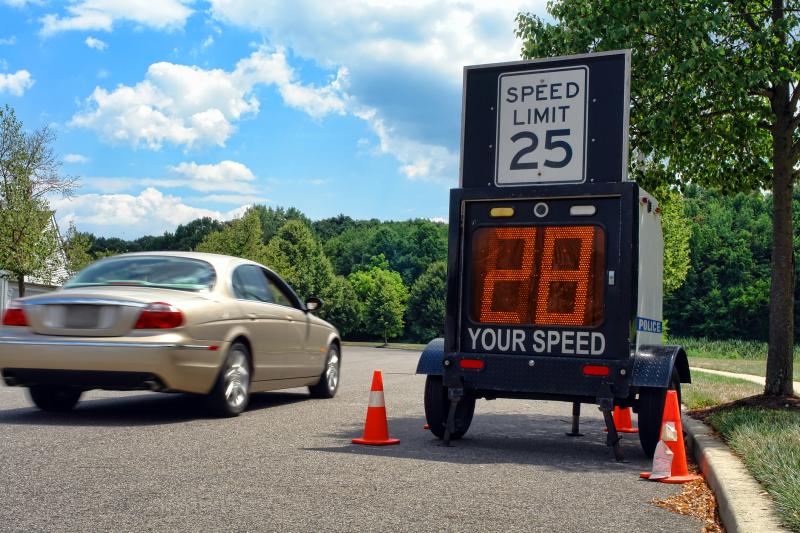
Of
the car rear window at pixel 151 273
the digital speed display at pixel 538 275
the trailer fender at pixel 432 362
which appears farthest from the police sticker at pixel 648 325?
the car rear window at pixel 151 273

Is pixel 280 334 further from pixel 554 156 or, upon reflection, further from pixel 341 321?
pixel 341 321

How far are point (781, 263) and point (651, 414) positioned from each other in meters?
4.55

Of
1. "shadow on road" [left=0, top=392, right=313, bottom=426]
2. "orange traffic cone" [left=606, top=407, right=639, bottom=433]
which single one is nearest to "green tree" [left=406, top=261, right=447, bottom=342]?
"shadow on road" [left=0, top=392, right=313, bottom=426]

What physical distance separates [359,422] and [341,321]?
77.0 meters

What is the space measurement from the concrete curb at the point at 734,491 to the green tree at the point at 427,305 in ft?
272

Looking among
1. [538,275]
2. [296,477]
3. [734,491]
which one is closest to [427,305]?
[538,275]

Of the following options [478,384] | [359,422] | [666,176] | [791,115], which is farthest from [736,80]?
[359,422]

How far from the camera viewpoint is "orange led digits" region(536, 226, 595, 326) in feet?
25.9

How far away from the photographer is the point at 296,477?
19.8ft

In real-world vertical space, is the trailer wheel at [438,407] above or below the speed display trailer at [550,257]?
below

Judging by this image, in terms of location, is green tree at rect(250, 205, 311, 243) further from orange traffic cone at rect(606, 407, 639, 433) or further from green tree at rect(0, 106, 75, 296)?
orange traffic cone at rect(606, 407, 639, 433)

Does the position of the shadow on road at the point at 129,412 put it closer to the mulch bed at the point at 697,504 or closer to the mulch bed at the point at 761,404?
the mulch bed at the point at 697,504

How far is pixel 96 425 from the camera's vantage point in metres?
8.34

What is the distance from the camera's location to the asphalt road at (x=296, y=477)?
482cm
